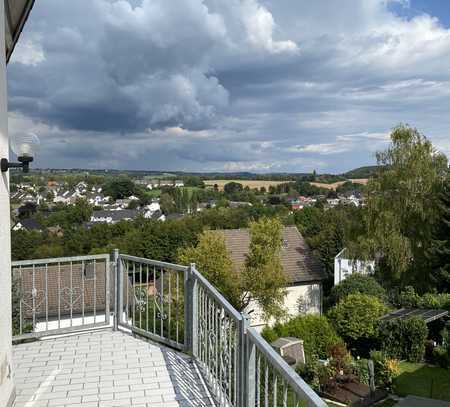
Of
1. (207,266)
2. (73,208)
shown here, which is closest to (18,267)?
(207,266)

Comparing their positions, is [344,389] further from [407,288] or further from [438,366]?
[407,288]

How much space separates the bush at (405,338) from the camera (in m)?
15.0

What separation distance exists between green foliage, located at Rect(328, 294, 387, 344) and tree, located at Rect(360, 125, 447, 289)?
370 cm

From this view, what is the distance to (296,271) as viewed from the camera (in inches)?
941

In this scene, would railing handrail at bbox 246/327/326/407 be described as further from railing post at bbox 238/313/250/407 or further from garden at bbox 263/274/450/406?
garden at bbox 263/274/450/406

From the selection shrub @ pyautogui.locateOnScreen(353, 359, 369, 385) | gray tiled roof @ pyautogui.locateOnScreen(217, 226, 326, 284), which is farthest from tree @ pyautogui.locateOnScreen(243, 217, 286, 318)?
shrub @ pyautogui.locateOnScreen(353, 359, 369, 385)

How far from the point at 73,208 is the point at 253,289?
153 feet

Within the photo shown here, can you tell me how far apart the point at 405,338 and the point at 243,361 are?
14697mm

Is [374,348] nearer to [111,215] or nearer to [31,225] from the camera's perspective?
[31,225]

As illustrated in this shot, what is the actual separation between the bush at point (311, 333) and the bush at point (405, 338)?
1.68 meters

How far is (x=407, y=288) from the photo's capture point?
1959cm

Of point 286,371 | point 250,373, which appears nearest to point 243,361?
point 250,373

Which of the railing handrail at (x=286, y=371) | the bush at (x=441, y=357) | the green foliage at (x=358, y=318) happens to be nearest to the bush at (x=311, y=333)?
the green foliage at (x=358, y=318)

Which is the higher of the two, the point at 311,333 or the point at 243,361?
the point at 243,361
